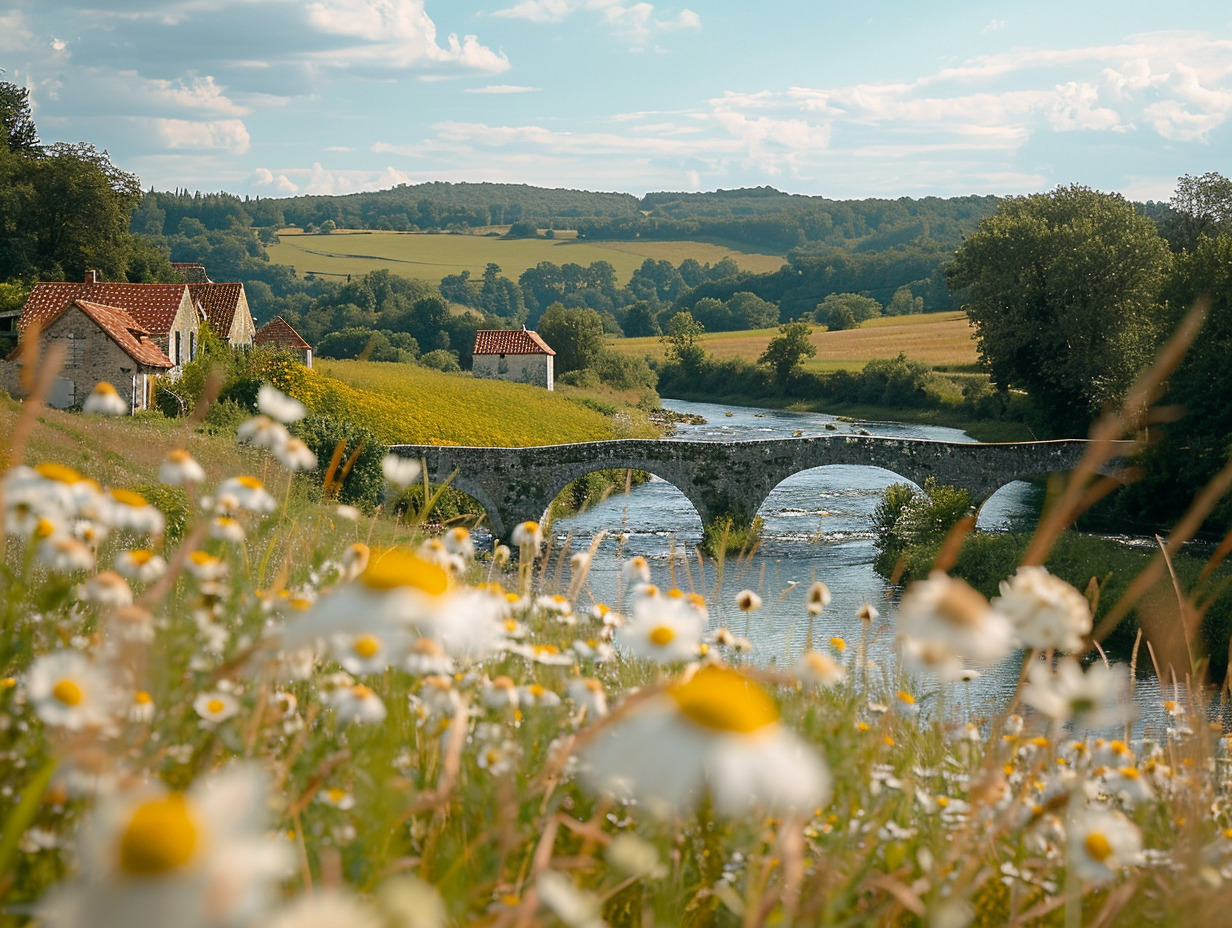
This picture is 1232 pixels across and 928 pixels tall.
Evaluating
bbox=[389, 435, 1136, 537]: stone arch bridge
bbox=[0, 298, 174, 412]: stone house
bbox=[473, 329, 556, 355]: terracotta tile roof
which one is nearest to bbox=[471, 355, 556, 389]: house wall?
bbox=[473, 329, 556, 355]: terracotta tile roof

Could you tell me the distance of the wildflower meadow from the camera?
1297mm

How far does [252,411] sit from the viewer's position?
3253 centimetres

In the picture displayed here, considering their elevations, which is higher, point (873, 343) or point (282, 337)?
point (282, 337)

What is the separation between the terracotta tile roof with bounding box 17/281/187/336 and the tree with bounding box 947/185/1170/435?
2800 centimetres

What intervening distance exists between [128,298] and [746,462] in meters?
22.7

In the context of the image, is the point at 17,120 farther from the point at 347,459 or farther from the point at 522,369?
the point at 347,459

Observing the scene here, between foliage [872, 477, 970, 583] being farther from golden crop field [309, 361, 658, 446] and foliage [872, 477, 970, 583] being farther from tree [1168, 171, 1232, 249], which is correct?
tree [1168, 171, 1232, 249]

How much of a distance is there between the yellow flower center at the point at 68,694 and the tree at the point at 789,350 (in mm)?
68732

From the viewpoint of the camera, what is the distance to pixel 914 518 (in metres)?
27.6

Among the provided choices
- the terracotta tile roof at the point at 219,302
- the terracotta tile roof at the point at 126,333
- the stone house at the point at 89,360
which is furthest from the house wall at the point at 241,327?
the stone house at the point at 89,360

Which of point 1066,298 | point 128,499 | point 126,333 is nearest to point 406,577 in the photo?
point 128,499

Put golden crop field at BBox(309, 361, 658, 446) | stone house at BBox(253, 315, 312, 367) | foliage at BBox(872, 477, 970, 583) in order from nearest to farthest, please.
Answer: foliage at BBox(872, 477, 970, 583) → golden crop field at BBox(309, 361, 658, 446) → stone house at BBox(253, 315, 312, 367)

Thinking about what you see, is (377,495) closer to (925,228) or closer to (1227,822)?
(1227,822)

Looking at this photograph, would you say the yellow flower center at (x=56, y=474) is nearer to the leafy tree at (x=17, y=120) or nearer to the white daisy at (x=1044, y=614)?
the white daisy at (x=1044, y=614)
